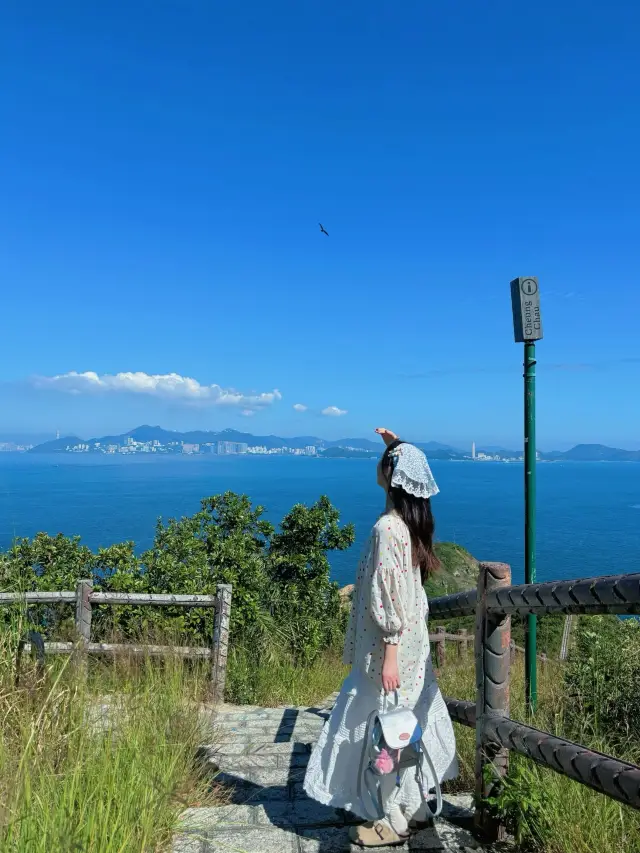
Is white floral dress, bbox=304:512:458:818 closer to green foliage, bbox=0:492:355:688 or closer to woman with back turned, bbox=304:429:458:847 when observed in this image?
woman with back turned, bbox=304:429:458:847

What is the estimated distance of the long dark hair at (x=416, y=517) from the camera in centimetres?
282

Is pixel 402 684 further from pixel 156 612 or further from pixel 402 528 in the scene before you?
pixel 156 612

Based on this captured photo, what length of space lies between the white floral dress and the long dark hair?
0.04 metres

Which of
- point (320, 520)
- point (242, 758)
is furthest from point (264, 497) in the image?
point (242, 758)

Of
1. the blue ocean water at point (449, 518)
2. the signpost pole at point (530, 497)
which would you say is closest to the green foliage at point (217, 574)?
the signpost pole at point (530, 497)

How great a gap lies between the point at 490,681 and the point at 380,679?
455mm

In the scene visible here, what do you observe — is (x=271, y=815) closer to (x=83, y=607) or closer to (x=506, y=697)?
(x=506, y=697)

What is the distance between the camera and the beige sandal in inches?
105

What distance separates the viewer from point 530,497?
14.3 ft

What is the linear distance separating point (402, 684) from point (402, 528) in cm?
70

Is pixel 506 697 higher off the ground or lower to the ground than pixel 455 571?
higher

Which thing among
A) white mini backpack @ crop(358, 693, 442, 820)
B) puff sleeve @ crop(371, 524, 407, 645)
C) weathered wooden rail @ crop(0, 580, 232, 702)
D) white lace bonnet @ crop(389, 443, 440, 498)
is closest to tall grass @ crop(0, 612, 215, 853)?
white mini backpack @ crop(358, 693, 442, 820)

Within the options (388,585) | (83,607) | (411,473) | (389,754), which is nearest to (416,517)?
(411,473)

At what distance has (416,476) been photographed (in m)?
2.78
